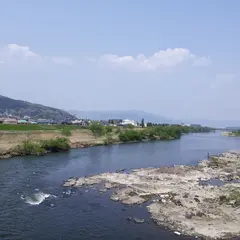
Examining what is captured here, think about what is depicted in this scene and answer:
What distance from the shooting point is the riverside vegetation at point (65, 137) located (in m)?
52.3

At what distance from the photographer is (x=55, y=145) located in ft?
188

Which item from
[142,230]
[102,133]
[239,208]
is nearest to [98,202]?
[142,230]

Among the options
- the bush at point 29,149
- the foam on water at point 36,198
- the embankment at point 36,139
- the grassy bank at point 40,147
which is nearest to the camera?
the foam on water at point 36,198

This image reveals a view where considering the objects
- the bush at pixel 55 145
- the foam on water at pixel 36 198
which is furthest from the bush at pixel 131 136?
the foam on water at pixel 36 198

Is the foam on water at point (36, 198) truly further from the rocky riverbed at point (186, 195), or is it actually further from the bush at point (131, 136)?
the bush at point (131, 136)

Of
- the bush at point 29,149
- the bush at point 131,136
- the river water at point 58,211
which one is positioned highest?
the bush at point 131,136

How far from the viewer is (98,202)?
88.3ft

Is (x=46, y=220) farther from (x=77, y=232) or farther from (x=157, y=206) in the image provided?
(x=157, y=206)

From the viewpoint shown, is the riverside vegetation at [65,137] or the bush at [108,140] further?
the bush at [108,140]

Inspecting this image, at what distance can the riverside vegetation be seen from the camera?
172 ft

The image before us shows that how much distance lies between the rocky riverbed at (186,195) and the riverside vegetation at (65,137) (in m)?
18.4

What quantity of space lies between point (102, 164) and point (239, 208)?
79.8 ft

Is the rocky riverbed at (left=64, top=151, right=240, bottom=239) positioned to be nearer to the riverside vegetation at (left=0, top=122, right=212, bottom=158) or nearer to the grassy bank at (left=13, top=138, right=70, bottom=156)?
the grassy bank at (left=13, top=138, right=70, bottom=156)

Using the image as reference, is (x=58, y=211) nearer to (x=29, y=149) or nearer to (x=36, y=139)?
(x=29, y=149)
